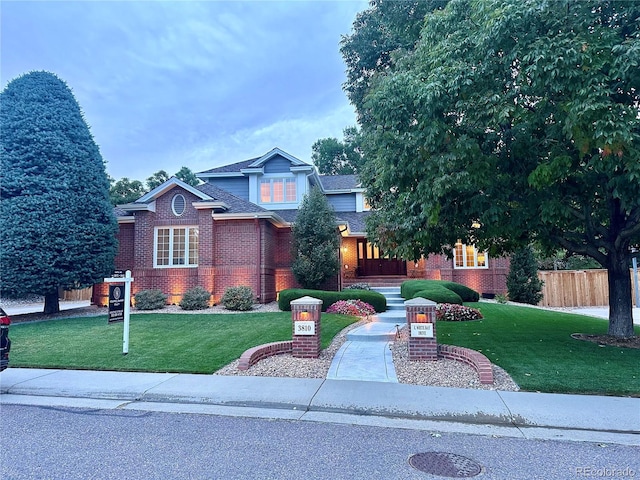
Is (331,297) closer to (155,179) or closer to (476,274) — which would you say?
(476,274)

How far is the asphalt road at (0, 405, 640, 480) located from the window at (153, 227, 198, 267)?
11595 mm

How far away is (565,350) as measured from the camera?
25.8 ft

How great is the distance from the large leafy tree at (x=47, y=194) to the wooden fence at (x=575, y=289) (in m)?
21.2

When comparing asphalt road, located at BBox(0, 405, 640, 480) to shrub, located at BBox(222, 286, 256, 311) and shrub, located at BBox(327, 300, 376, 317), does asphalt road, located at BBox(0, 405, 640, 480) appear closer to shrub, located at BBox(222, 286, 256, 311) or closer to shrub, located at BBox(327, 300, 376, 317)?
shrub, located at BBox(327, 300, 376, 317)

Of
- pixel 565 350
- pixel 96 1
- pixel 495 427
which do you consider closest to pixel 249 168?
pixel 96 1

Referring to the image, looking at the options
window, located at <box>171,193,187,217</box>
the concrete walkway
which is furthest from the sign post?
window, located at <box>171,193,187,217</box>

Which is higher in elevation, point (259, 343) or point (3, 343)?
point (3, 343)

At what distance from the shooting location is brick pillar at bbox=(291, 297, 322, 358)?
7605mm

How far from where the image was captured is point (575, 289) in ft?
65.4

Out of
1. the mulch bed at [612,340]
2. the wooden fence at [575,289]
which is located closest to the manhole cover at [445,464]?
the mulch bed at [612,340]

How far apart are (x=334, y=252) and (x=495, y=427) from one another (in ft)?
37.5

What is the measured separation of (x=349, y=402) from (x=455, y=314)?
307 inches

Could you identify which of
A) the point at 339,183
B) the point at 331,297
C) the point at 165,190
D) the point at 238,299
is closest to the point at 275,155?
the point at 339,183

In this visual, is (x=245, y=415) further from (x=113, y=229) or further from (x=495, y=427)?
(x=113, y=229)
